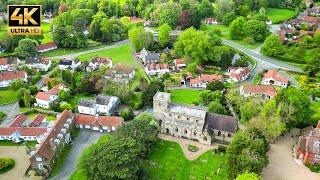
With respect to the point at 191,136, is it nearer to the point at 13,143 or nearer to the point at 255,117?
the point at 255,117

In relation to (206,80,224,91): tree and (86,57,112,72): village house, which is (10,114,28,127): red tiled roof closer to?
(86,57,112,72): village house

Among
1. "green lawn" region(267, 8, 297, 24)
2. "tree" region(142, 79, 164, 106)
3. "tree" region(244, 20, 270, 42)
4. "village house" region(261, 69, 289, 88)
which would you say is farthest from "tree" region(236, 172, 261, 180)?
"green lawn" region(267, 8, 297, 24)

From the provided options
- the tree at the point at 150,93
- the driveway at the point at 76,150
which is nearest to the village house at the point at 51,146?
the driveway at the point at 76,150

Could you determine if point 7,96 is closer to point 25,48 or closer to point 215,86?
point 25,48

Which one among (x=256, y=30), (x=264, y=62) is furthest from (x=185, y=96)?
(x=256, y=30)

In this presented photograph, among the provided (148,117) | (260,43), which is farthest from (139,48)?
(148,117)

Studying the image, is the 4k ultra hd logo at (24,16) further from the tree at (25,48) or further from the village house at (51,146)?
the tree at (25,48)
